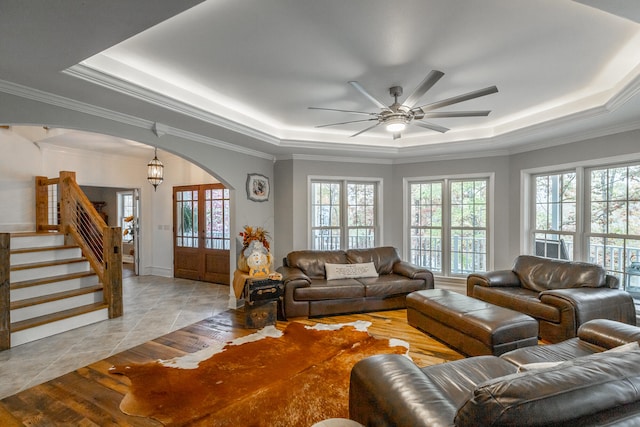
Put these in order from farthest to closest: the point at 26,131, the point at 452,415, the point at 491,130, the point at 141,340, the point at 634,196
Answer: the point at 26,131 < the point at 491,130 < the point at 634,196 < the point at 141,340 < the point at 452,415

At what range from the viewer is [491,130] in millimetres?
4766

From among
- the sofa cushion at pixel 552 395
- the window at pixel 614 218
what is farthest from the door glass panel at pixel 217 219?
the window at pixel 614 218

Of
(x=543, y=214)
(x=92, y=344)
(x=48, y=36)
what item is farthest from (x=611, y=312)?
(x=92, y=344)

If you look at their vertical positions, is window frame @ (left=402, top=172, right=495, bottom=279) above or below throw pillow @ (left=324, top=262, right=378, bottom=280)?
above

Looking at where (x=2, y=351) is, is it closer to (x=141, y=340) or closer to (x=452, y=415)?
(x=141, y=340)

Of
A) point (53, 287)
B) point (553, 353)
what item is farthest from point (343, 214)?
point (53, 287)

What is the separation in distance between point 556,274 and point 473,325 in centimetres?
179

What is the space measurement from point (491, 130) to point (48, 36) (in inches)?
205

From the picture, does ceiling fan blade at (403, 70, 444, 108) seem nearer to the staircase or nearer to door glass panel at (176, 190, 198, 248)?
the staircase

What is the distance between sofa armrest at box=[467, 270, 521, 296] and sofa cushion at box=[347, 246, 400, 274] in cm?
125

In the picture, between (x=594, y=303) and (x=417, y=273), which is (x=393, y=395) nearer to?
(x=594, y=303)

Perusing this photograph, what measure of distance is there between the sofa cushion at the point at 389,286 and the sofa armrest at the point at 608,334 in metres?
2.28

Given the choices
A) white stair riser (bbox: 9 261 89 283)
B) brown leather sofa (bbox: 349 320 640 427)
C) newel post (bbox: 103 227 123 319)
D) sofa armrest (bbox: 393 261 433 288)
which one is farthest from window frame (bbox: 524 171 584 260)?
white stair riser (bbox: 9 261 89 283)

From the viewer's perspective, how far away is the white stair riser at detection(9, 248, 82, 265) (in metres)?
4.18
